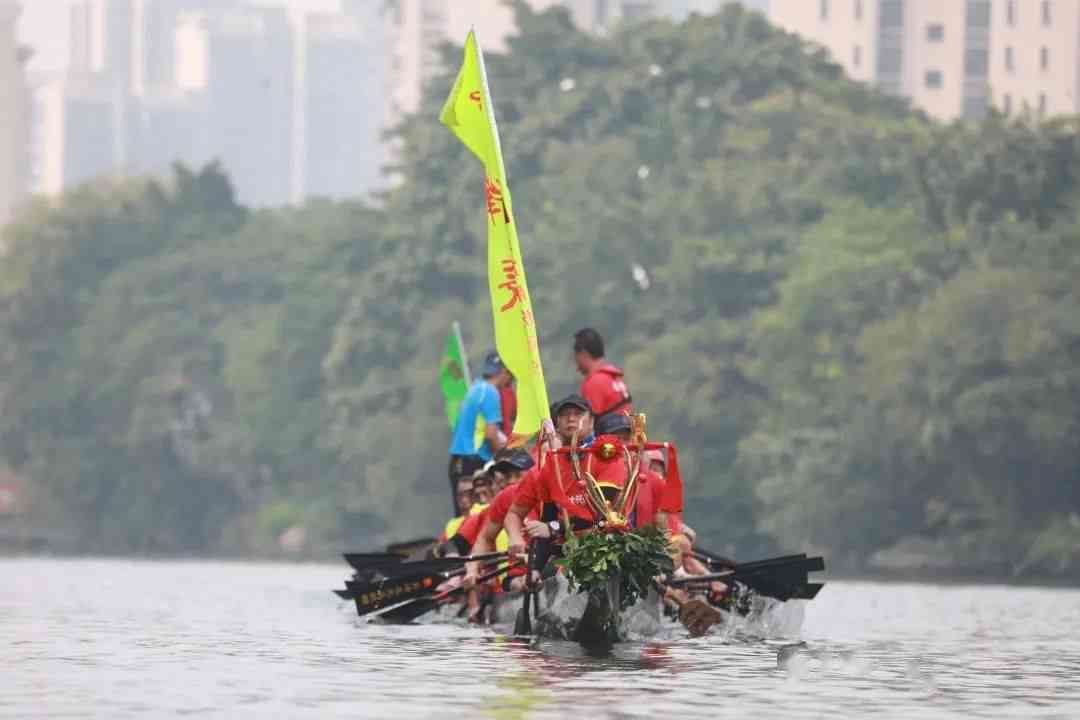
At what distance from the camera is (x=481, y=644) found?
97.2 ft

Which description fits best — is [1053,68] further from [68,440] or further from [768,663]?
[768,663]

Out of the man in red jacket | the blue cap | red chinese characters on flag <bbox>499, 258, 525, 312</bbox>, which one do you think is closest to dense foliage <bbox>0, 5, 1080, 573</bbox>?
the blue cap

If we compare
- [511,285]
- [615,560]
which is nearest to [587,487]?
[615,560]

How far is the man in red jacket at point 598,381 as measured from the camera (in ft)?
104

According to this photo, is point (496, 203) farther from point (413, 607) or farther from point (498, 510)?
point (413, 607)

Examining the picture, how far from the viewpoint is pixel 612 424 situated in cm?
3000

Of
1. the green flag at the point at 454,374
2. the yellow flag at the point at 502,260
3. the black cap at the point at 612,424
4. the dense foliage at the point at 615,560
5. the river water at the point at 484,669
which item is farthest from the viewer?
the green flag at the point at 454,374

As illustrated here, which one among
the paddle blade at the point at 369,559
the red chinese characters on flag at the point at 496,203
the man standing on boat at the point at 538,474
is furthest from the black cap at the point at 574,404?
the paddle blade at the point at 369,559

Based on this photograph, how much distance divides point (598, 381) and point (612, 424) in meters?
1.88

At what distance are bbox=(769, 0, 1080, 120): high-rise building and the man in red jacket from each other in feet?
481

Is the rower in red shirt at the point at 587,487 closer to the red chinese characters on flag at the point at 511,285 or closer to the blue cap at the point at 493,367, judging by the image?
the red chinese characters on flag at the point at 511,285

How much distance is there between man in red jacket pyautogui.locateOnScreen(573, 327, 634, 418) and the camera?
3177cm

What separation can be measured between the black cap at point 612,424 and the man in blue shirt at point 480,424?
4646 mm

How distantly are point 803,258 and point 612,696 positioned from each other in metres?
68.6
